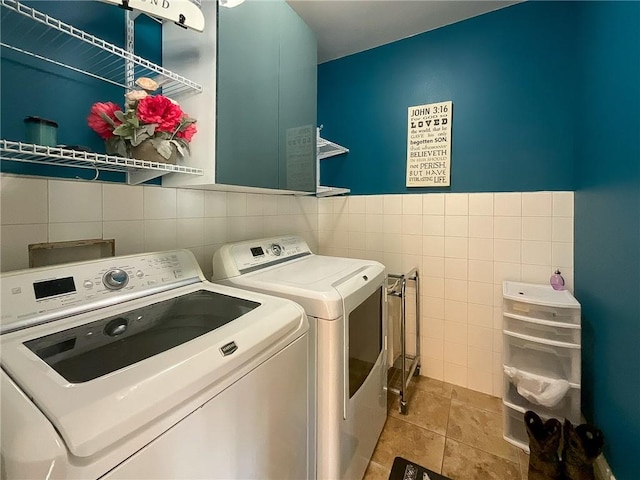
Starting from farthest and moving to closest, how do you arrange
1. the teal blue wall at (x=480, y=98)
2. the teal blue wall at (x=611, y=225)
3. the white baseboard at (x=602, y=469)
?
the teal blue wall at (x=480, y=98), the white baseboard at (x=602, y=469), the teal blue wall at (x=611, y=225)

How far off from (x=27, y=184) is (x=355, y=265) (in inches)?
52.7

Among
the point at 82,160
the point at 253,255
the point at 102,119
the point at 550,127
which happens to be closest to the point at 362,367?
the point at 253,255

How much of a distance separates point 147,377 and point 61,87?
1153 millimetres

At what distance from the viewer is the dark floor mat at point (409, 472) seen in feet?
4.29

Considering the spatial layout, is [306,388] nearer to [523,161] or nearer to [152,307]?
[152,307]

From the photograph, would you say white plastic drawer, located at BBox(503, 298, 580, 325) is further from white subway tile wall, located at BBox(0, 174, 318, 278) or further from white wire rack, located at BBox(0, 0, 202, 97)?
white wire rack, located at BBox(0, 0, 202, 97)

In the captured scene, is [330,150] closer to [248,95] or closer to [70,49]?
[248,95]

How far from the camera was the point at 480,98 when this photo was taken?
6.15 ft

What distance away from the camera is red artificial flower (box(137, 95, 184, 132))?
3.35 feet

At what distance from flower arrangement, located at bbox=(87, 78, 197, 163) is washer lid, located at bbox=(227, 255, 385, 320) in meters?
0.63

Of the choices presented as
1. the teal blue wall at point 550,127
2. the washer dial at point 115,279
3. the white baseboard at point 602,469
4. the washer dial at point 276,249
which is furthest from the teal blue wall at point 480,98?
the washer dial at point 115,279

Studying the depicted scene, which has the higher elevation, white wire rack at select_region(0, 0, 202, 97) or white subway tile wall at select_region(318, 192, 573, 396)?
white wire rack at select_region(0, 0, 202, 97)

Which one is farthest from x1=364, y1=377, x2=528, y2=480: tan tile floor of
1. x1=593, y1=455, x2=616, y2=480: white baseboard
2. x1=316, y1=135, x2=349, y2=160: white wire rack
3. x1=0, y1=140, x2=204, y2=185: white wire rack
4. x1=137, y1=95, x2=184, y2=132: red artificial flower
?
x1=316, y1=135, x2=349, y2=160: white wire rack

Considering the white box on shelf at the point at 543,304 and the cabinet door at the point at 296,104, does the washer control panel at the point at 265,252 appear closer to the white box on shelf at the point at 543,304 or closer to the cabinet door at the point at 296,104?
the cabinet door at the point at 296,104
